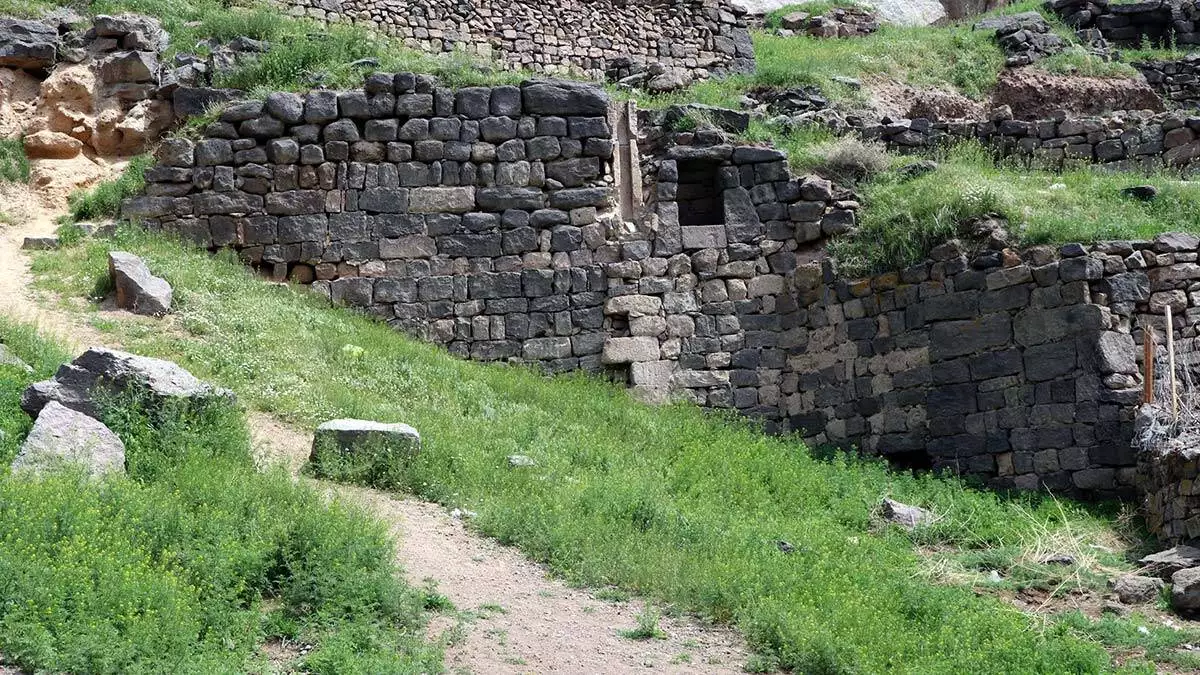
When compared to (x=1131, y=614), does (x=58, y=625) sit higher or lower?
higher

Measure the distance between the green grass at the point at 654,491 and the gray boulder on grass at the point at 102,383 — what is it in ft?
4.00

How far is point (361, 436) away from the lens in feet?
30.7

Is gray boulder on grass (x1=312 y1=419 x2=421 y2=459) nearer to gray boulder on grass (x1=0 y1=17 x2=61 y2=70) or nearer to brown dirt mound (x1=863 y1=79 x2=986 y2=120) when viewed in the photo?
gray boulder on grass (x1=0 y1=17 x2=61 y2=70)

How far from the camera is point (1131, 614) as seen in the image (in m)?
9.12

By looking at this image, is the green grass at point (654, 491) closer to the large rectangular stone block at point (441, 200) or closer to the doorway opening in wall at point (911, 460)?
the doorway opening in wall at point (911, 460)

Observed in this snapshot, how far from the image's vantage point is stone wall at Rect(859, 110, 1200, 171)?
52.2 ft

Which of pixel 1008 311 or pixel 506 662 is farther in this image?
pixel 1008 311

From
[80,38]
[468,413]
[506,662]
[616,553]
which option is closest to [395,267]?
[468,413]

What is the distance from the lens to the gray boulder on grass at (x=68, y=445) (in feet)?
25.7

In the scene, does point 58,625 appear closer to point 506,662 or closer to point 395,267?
point 506,662

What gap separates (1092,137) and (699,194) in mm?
5417

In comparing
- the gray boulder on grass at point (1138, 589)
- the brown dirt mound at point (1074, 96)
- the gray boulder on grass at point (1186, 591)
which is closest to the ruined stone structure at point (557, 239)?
the gray boulder on grass at point (1138, 589)

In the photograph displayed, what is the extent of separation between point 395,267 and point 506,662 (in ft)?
23.2

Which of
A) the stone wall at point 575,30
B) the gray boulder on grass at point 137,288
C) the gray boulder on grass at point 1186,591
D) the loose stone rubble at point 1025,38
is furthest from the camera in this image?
the loose stone rubble at point 1025,38
